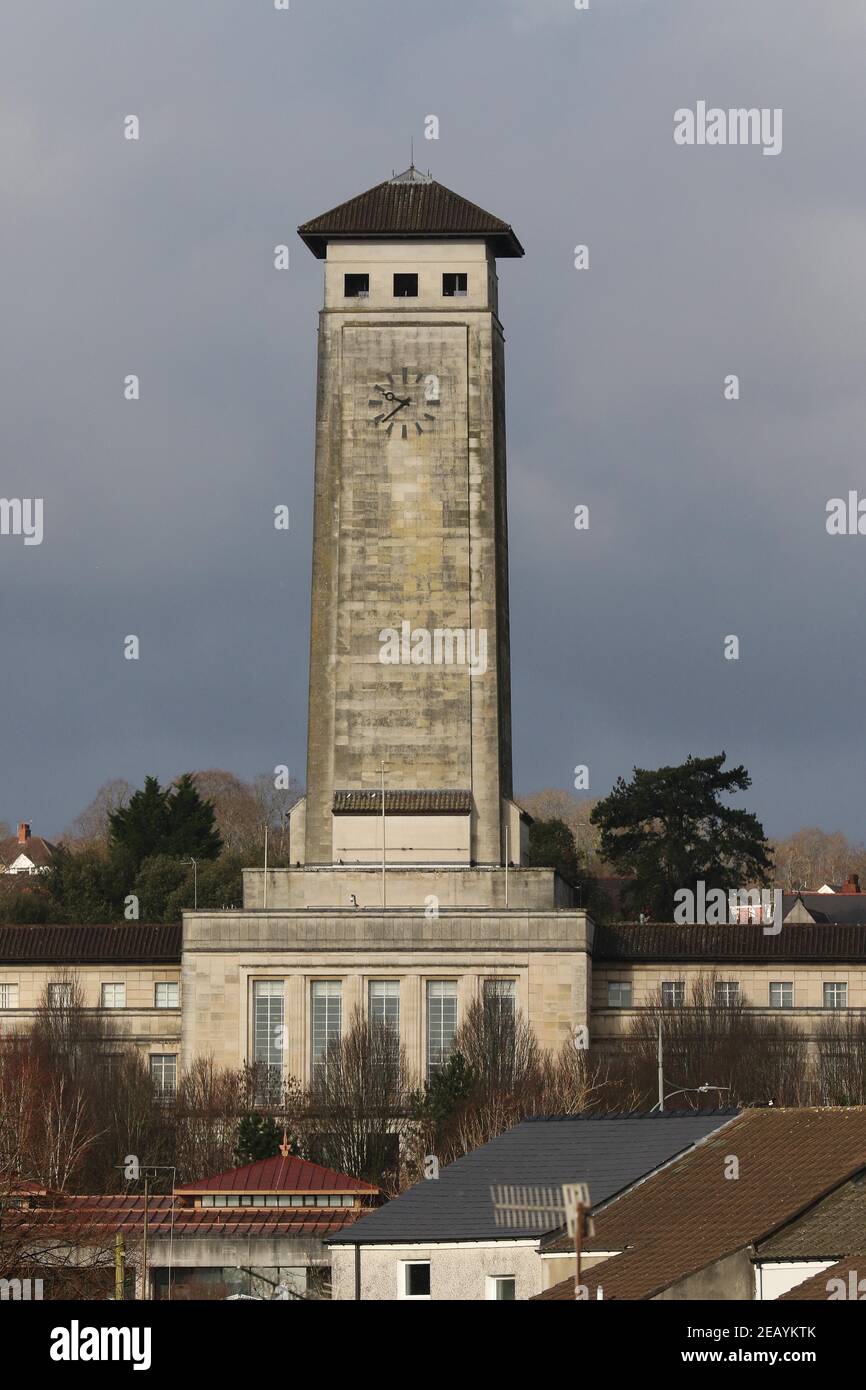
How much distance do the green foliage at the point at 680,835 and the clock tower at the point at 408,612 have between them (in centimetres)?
2372

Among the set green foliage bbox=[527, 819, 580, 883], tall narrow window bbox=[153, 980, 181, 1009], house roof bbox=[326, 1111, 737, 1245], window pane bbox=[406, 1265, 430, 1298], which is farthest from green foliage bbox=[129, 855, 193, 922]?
window pane bbox=[406, 1265, 430, 1298]

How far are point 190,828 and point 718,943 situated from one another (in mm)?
39316

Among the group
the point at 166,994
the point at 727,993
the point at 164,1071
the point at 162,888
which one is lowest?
the point at 164,1071

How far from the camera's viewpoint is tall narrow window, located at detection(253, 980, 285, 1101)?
10119cm

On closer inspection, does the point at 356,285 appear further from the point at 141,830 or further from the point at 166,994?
the point at 141,830

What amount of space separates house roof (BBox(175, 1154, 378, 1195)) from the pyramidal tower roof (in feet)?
155

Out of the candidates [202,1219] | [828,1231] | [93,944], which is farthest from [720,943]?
[828,1231]

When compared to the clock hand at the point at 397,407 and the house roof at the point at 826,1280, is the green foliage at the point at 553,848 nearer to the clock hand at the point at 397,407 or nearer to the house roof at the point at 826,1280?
the clock hand at the point at 397,407

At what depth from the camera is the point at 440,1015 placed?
102m

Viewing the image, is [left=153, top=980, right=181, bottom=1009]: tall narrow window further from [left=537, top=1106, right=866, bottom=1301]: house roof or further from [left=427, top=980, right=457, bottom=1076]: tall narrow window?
[left=537, top=1106, right=866, bottom=1301]: house roof

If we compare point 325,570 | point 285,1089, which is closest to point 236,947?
point 285,1089

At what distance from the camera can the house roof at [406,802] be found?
10300 centimetres

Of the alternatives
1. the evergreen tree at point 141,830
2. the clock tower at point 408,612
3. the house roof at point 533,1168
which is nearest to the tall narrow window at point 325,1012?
the clock tower at point 408,612
